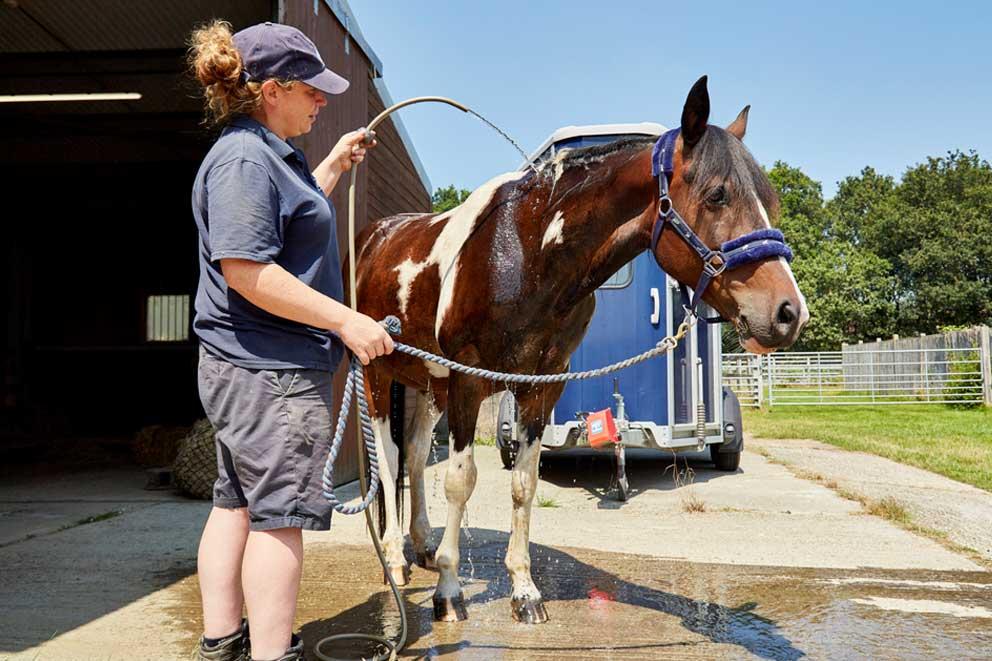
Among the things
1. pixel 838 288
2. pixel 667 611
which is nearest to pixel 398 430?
pixel 667 611

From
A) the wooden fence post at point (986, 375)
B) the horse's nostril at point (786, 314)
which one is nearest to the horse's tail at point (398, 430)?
the horse's nostril at point (786, 314)

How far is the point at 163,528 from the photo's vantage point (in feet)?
15.2

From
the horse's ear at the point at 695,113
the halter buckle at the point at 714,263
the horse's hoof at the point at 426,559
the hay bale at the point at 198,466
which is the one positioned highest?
the horse's ear at the point at 695,113

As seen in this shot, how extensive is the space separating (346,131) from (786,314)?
18.4 ft

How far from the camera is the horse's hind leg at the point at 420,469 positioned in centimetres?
392

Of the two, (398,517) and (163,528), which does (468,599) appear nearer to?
(398,517)

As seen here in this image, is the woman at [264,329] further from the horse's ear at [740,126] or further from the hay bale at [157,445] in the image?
the hay bale at [157,445]

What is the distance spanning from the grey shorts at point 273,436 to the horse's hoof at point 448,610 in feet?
4.14

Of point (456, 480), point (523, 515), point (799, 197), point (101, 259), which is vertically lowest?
point (523, 515)

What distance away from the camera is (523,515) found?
3.09 meters

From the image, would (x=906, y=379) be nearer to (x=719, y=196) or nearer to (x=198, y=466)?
(x=198, y=466)

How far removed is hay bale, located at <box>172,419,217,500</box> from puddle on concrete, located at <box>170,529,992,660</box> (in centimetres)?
227

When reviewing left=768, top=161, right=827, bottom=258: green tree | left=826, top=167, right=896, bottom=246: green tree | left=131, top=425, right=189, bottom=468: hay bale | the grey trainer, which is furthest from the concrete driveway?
left=826, top=167, right=896, bottom=246: green tree

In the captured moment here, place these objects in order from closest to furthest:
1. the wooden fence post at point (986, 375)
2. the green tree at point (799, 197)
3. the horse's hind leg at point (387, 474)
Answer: the horse's hind leg at point (387, 474), the wooden fence post at point (986, 375), the green tree at point (799, 197)
